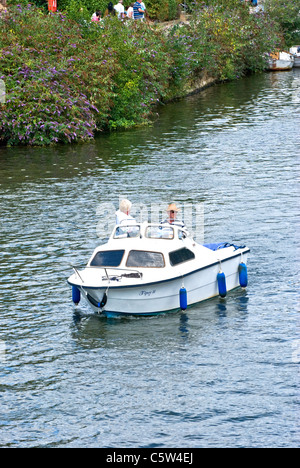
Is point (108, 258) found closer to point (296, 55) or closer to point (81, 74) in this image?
point (81, 74)

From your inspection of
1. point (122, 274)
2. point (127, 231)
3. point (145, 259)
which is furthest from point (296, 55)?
point (122, 274)

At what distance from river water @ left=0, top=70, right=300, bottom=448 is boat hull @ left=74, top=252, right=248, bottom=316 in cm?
26

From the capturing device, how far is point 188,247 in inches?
778

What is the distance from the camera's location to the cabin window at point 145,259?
19141mm

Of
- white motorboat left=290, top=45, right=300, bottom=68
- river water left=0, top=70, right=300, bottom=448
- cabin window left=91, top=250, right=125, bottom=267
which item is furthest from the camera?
white motorboat left=290, top=45, right=300, bottom=68

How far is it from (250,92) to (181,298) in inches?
1536

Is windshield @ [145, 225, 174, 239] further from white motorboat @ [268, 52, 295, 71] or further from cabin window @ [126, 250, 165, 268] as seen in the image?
white motorboat @ [268, 52, 295, 71]

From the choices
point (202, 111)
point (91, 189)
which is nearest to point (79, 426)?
point (91, 189)

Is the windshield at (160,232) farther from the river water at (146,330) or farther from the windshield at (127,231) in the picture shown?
the river water at (146,330)

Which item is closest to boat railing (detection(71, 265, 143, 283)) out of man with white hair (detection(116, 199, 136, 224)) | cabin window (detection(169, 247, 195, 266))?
cabin window (detection(169, 247, 195, 266))

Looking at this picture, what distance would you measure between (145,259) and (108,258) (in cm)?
89

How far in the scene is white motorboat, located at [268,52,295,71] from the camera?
70.2 m

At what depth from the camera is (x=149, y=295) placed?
1878 cm
